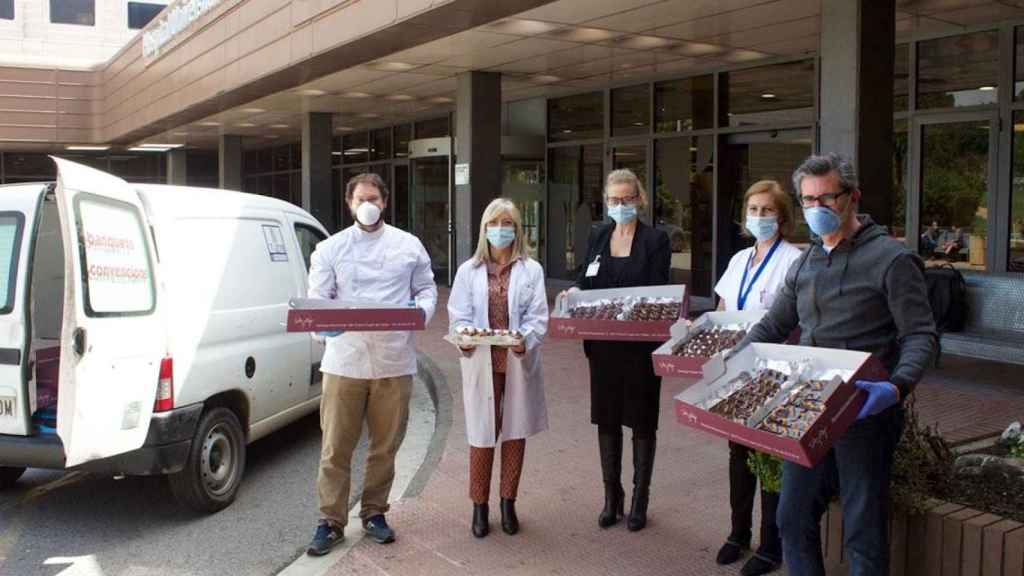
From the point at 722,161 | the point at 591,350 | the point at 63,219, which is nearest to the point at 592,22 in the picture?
the point at 722,161

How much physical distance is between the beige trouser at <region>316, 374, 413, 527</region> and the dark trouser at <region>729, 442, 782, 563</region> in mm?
1734

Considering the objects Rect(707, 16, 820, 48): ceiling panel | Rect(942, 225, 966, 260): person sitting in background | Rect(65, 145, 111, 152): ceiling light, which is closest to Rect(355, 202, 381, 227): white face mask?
Rect(707, 16, 820, 48): ceiling panel

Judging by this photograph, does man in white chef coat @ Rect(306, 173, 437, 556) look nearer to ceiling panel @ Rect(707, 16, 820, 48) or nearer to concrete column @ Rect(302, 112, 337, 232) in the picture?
ceiling panel @ Rect(707, 16, 820, 48)

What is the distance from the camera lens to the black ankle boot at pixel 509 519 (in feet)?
16.4

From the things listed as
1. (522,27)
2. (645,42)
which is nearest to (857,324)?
(522,27)

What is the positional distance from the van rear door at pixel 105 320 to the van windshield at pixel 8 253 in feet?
2.18

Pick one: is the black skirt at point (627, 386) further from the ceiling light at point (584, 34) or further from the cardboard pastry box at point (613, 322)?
the ceiling light at point (584, 34)

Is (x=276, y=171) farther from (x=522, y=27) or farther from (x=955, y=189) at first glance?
(x=955, y=189)

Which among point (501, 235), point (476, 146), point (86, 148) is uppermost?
point (86, 148)

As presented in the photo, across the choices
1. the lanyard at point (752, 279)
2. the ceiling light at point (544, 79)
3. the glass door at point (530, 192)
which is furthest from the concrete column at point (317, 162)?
the lanyard at point (752, 279)

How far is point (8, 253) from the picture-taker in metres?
5.33

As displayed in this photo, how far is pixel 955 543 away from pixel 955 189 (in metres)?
9.06

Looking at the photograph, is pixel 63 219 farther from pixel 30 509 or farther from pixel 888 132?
pixel 888 132

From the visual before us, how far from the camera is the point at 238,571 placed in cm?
488
